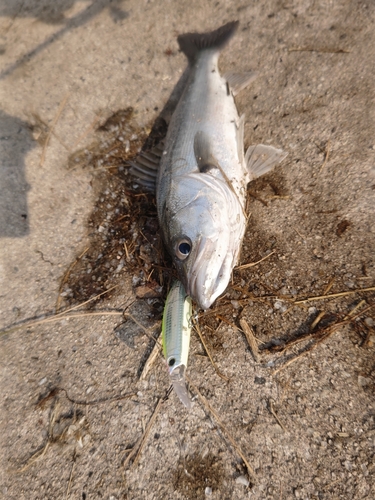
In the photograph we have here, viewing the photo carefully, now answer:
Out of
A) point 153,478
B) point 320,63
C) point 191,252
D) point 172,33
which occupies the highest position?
point 172,33

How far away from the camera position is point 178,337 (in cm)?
227

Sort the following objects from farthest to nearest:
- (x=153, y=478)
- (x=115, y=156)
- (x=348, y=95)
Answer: (x=115, y=156), (x=348, y=95), (x=153, y=478)

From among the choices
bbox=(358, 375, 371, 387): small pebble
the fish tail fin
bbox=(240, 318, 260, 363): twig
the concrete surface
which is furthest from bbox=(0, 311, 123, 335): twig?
the fish tail fin

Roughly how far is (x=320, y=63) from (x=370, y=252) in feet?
7.35

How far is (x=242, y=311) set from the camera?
265 centimetres

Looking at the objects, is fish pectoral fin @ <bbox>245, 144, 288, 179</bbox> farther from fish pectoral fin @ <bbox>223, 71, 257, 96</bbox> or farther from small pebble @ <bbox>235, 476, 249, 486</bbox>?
small pebble @ <bbox>235, 476, 249, 486</bbox>

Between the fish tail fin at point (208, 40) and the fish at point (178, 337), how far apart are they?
122 inches

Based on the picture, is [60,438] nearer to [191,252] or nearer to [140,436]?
[140,436]

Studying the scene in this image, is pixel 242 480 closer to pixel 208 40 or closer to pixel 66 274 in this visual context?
pixel 66 274

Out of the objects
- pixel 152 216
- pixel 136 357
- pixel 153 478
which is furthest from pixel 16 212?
pixel 153 478

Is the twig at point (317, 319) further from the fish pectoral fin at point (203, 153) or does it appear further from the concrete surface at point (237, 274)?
the fish pectoral fin at point (203, 153)

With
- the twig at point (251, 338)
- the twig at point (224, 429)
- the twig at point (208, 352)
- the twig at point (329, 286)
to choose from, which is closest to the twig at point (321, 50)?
the twig at point (329, 286)

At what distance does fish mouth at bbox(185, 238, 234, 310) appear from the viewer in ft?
7.45

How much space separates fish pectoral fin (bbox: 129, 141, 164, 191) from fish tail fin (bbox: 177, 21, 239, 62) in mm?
1473
